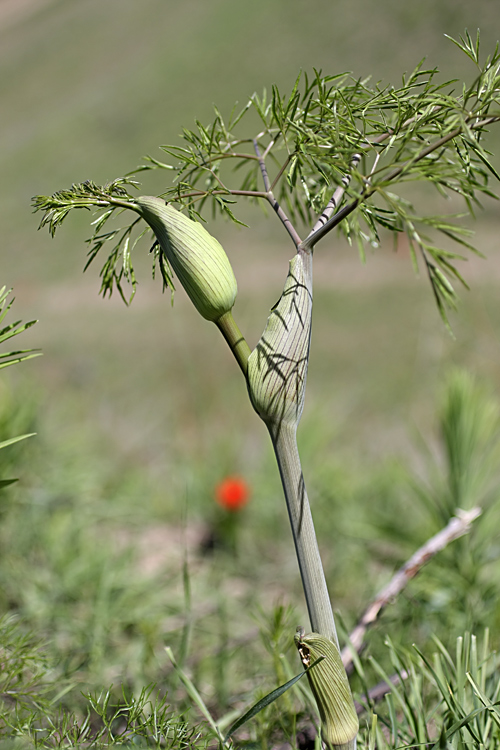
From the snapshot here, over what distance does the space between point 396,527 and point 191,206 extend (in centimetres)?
59

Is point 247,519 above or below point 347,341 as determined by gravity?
below

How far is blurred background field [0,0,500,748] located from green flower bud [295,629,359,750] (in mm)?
143

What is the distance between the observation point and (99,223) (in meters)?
0.26

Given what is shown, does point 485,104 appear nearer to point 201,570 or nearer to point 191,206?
point 191,206

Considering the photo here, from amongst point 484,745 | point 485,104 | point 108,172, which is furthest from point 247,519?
point 108,172

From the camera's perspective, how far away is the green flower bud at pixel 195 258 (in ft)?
0.77

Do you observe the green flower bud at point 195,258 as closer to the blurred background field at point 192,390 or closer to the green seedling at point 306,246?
the green seedling at point 306,246

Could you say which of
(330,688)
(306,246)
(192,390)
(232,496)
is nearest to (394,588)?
(330,688)

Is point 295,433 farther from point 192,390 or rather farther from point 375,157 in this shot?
point 192,390

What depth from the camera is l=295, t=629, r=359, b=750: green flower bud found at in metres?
0.24

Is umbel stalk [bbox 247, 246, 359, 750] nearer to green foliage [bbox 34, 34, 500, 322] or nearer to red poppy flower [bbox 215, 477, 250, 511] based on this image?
green foliage [bbox 34, 34, 500, 322]

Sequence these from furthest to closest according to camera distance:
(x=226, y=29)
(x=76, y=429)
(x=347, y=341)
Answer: (x=226, y=29) → (x=347, y=341) → (x=76, y=429)

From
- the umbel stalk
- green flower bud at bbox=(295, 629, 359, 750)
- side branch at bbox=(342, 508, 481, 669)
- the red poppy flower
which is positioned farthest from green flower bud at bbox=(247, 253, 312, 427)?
the red poppy flower

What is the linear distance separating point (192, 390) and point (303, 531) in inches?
38.4
